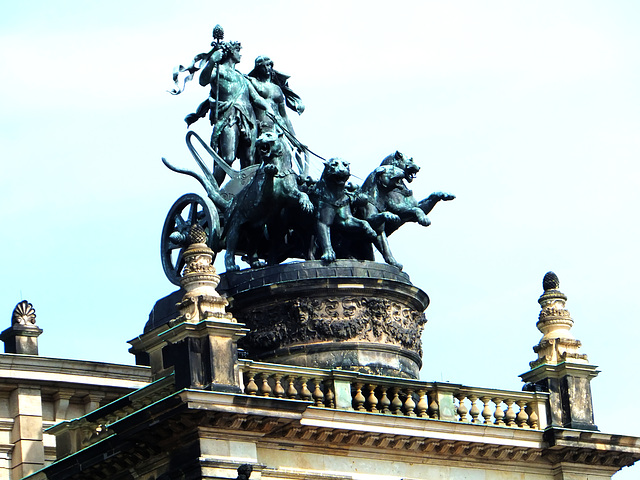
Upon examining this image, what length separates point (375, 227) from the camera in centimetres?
4366

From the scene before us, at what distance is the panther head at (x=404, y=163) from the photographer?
4453 cm

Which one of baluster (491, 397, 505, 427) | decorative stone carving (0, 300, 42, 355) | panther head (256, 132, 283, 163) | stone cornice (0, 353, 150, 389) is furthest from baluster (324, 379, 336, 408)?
decorative stone carving (0, 300, 42, 355)

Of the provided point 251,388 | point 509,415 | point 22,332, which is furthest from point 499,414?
point 22,332

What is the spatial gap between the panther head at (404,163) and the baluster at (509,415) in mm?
5467

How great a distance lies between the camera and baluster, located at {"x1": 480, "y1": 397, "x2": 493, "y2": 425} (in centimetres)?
4169

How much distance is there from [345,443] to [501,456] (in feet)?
11.6

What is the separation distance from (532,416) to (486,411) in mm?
1040

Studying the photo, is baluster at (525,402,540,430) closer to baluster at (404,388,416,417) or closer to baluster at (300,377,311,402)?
baluster at (404,388,416,417)

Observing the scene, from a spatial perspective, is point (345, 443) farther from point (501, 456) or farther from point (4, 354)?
point (4, 354)

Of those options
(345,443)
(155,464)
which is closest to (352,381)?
(345,443)

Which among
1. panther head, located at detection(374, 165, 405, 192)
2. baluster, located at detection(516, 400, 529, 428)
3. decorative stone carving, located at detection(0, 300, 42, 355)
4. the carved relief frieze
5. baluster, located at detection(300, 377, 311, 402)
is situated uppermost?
panther head, located at detection(374, 165, 405, 192)

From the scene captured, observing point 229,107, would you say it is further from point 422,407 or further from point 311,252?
point 422,407

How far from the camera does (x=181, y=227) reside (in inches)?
1770

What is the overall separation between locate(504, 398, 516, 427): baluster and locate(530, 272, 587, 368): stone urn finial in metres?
1.21
